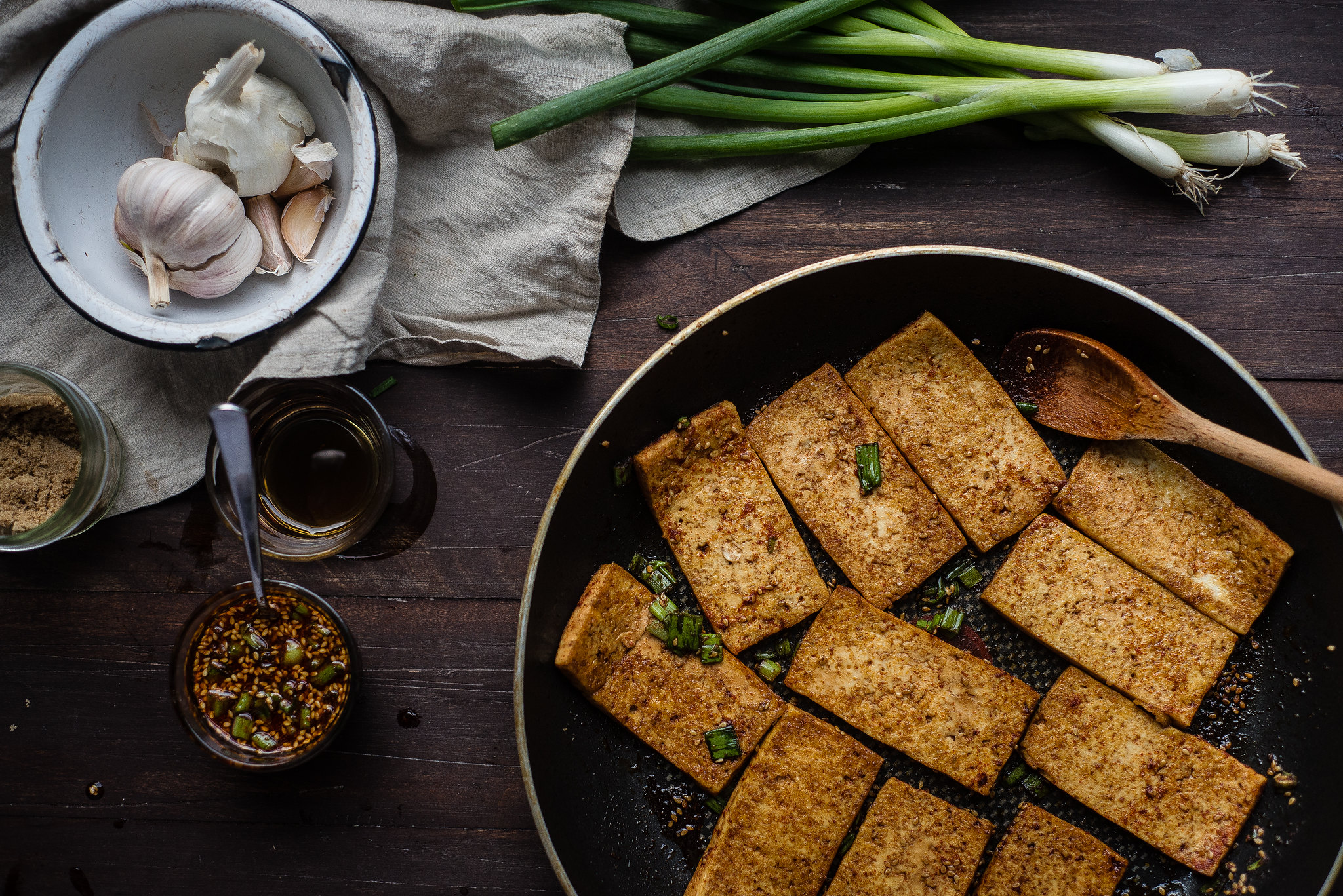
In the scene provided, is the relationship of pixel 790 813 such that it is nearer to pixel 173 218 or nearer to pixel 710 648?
pixel 710 648

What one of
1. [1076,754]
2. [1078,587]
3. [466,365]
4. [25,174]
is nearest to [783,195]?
[466,365]

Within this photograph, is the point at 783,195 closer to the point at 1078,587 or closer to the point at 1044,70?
the point at 1044,70

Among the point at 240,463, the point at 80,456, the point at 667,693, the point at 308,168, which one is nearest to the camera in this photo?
the point at 240,463

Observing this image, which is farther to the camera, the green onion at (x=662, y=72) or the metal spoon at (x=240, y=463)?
the green onion at (x=662, y=72)

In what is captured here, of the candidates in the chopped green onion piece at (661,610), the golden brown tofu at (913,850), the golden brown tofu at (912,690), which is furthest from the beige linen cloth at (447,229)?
the golden brown tofu at (913,850)

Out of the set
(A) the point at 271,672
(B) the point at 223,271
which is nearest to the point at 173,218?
(B) the point at 223,271

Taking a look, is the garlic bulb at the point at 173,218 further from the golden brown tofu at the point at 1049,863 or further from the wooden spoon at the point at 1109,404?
the golden brown tofu at the point at 1049,863
